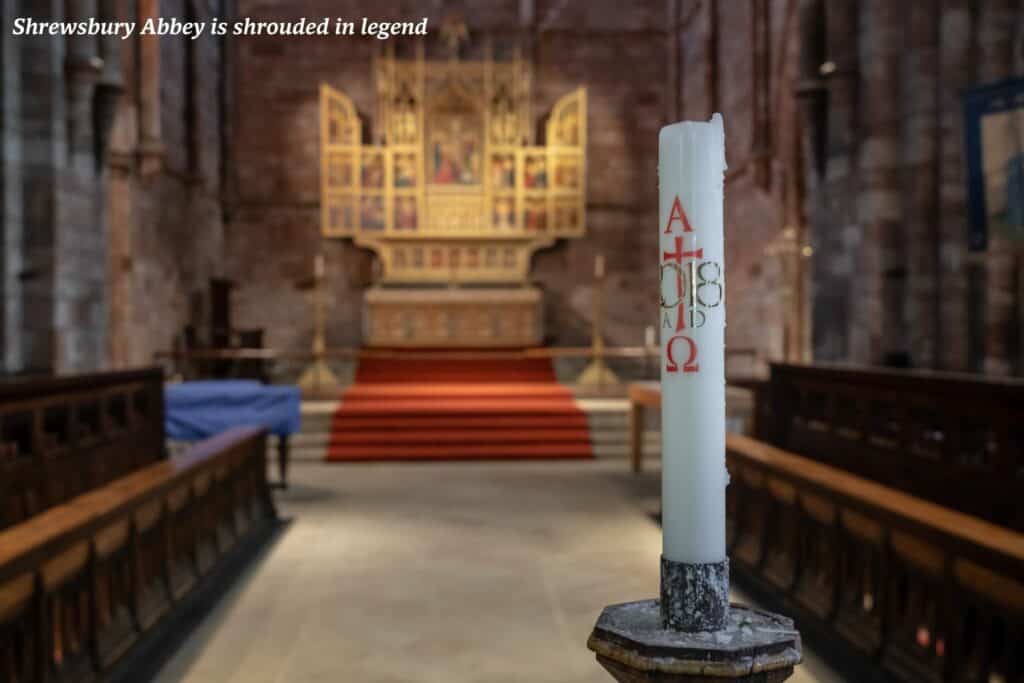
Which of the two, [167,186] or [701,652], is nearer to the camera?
[701,652]

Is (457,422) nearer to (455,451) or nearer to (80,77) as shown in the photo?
(455,451)

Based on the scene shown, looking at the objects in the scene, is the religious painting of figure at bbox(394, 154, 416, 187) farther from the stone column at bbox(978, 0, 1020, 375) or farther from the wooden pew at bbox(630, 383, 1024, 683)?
the wooden pew at bbox(630, 383, 1024, 683)

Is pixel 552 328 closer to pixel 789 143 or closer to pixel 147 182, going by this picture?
pixel 789 143

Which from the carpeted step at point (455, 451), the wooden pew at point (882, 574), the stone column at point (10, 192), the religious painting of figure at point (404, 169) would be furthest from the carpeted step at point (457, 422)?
the religious painting of figure at point (404, 169)

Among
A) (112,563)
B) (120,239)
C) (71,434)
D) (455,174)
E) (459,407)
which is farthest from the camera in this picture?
(455,174)

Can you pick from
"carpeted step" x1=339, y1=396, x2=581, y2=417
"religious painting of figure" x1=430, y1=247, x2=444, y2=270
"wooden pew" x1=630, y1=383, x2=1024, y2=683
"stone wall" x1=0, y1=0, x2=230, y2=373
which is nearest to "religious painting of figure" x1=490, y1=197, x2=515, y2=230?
"religious painting of figure" x1=430, y1=247, x2=444, y2=270

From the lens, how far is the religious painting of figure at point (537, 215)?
15227 millimetres

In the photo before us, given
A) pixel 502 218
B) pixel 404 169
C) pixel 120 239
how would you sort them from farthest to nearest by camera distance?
1. pixel 502 218
2. pixel 404 169
3. pixel 120 239

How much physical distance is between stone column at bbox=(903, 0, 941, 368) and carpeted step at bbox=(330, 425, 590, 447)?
10.8ft

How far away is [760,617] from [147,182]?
11.7 metres

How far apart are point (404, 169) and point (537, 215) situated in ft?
7.20

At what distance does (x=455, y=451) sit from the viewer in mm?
9203

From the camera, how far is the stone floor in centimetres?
345

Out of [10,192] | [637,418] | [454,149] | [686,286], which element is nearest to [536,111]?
[454,149]
